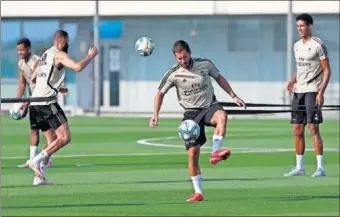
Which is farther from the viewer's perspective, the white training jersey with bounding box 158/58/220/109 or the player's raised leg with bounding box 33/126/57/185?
the player's raised leg with bounding box 33/126/57/185

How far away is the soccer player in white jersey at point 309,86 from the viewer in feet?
62.9

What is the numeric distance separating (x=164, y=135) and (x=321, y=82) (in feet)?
43.0

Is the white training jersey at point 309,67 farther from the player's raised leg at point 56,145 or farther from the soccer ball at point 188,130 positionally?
the soccer ball at point 188,130

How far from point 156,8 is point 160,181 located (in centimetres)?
3362

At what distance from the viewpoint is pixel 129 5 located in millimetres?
51938

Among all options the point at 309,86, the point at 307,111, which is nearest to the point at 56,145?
the point at 307,111

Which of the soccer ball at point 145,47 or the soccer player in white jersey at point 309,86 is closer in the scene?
the soccer ball at point 145,47

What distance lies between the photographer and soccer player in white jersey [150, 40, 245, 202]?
1549cm

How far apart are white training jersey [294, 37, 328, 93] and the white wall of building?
99.1 feet

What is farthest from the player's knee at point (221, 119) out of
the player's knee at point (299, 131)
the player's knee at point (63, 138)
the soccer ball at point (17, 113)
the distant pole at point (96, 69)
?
the distant pole at point (96, 69)

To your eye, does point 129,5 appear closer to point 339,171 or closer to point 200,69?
point 339,171

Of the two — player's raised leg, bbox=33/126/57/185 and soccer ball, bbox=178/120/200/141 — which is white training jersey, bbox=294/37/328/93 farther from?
soccer ball, bbox=178/120/200/141

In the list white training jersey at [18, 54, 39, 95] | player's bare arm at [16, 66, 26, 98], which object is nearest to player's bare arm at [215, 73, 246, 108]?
player's bare arm at [16, 66, 26, 98]

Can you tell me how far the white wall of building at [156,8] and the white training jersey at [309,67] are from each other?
30.2 metres
